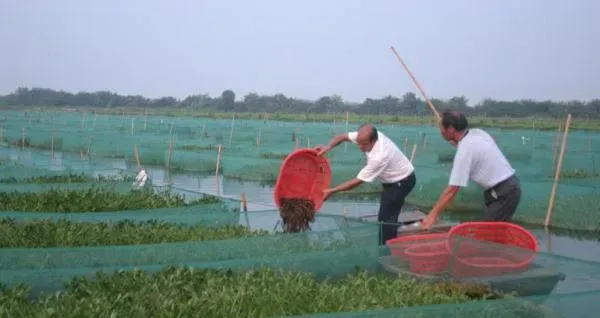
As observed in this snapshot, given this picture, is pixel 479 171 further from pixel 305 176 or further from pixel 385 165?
pixel 305 176

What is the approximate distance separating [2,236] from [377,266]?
308 centimetres

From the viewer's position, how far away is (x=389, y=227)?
5.54 m

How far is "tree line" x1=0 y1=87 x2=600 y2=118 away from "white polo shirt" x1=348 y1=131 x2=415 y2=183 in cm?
2569

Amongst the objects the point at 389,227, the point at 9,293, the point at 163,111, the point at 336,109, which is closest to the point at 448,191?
the point at 389,227

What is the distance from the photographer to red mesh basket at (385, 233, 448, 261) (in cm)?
479

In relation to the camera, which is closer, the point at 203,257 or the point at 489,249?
the point at 489,249

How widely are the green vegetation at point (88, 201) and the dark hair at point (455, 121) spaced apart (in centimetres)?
389

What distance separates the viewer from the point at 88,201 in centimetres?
791

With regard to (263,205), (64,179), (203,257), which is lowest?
(263,205)

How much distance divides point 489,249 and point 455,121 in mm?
972

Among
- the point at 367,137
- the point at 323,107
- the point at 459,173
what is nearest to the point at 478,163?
the point at 459,173

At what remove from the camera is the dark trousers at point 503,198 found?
491 cm

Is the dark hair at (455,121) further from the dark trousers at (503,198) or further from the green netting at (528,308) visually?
the green netting at (528,308)

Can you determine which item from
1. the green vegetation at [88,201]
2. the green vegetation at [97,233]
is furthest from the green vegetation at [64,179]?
the green vegetation at [97,233]
